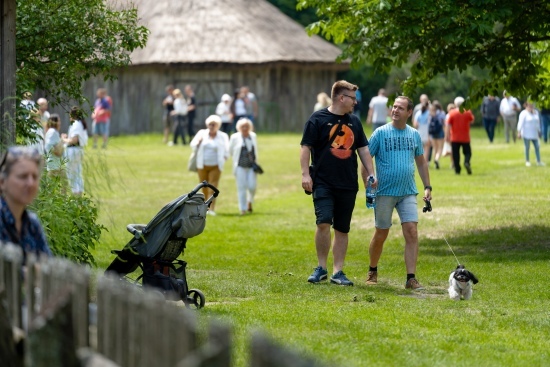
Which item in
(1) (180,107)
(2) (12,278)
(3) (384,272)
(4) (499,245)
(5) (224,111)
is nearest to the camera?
(2) (12,278)

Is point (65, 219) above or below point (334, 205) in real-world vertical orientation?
above

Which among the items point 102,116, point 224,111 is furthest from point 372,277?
point 224,111

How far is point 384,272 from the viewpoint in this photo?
Answer: 47.0 ft

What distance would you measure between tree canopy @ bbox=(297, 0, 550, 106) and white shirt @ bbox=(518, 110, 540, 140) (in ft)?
41.8

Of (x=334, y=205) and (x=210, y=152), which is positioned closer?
(x=334, y=205)

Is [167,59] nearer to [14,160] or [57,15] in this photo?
[57,15]

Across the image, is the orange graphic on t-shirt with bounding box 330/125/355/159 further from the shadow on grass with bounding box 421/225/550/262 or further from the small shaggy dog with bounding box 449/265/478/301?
the shadow on grass with bounding box 421/225/550/262

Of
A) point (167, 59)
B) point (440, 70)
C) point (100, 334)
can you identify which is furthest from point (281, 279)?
point (167, 59)

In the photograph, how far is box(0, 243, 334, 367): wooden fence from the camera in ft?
14.1

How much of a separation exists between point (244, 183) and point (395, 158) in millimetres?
9913

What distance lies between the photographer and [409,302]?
1129cm

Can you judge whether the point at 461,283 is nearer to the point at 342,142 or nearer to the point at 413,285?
the point at 413,285

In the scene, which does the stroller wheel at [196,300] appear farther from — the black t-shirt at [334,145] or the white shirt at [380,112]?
the white shirt at [380,112]

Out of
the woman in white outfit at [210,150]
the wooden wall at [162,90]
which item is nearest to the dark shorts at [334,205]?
the woman in white outfit at [210,150]
